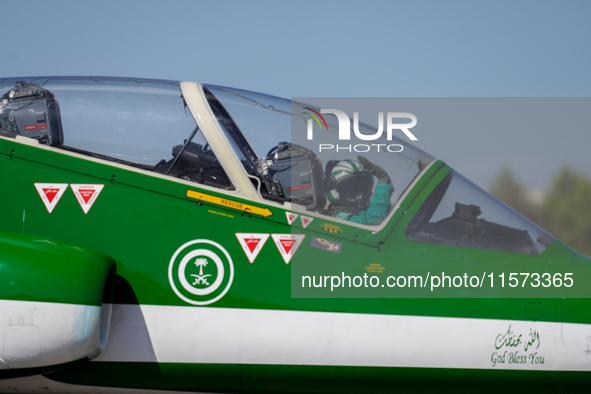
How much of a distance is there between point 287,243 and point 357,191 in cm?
63

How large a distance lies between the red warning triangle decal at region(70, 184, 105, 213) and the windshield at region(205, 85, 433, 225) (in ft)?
3.04

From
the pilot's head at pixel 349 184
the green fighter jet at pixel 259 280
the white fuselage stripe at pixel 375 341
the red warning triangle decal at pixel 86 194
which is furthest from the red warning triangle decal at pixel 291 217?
the red warning triangle decal at pixel 86 194

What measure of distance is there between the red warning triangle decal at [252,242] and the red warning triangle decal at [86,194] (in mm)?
929

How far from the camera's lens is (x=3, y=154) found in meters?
4.20

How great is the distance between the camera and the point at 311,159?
4523mm

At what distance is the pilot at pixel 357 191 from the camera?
4.18 metres

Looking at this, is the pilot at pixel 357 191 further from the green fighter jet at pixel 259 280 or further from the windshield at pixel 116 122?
the windshield at pixel 116 122

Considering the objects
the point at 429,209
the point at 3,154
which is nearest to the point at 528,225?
the point at 429,209

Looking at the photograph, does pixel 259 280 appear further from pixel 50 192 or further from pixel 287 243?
pixel 50 192

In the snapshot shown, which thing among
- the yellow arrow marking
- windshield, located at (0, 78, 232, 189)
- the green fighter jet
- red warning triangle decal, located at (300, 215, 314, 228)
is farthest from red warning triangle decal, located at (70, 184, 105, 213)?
red warning triangle decal, located at (300, 215, 314, 228)

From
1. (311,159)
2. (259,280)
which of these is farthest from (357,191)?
(259,280)

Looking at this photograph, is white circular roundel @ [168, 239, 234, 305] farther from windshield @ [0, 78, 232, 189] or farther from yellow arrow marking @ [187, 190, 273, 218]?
windshield @ [0, 78, 232, 189]

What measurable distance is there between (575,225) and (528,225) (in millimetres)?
16933

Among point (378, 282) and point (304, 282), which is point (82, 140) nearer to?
point (304, 282)
